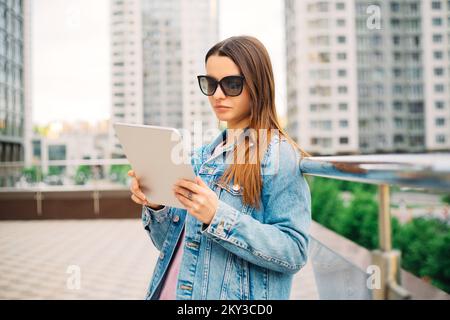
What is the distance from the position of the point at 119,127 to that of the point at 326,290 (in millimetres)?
667

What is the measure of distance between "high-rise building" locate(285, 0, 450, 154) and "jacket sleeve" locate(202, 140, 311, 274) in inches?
2425

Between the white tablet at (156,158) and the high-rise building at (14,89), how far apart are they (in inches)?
1467

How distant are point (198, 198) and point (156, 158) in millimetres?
131

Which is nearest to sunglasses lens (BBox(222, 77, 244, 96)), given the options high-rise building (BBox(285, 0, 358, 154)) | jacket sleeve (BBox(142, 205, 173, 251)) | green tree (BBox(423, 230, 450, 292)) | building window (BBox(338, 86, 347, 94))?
jacket sleeve (BBox(142, 205, 173, 251))

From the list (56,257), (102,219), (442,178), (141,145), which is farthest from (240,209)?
(102,219)

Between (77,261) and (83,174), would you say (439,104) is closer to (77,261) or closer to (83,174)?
(83,174)

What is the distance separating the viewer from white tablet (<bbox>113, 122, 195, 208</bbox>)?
80 cm

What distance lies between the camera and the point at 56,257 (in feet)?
17.3

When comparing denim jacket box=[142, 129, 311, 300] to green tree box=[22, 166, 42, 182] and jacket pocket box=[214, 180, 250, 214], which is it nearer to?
jacket pocket box=[214, 180, 250, 214]

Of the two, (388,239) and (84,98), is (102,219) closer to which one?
(388,239)

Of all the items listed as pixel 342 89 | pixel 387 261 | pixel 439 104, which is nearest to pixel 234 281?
pixel 387 261

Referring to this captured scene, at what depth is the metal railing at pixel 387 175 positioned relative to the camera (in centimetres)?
50

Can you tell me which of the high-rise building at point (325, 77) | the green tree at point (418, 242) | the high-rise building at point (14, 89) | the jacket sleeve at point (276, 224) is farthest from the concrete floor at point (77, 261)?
the high-rise building at point (325, 77)

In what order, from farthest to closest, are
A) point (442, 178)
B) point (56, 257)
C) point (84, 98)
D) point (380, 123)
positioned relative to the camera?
point (380, 123), point (84, 98), point (56, 257), point (442, 178)
